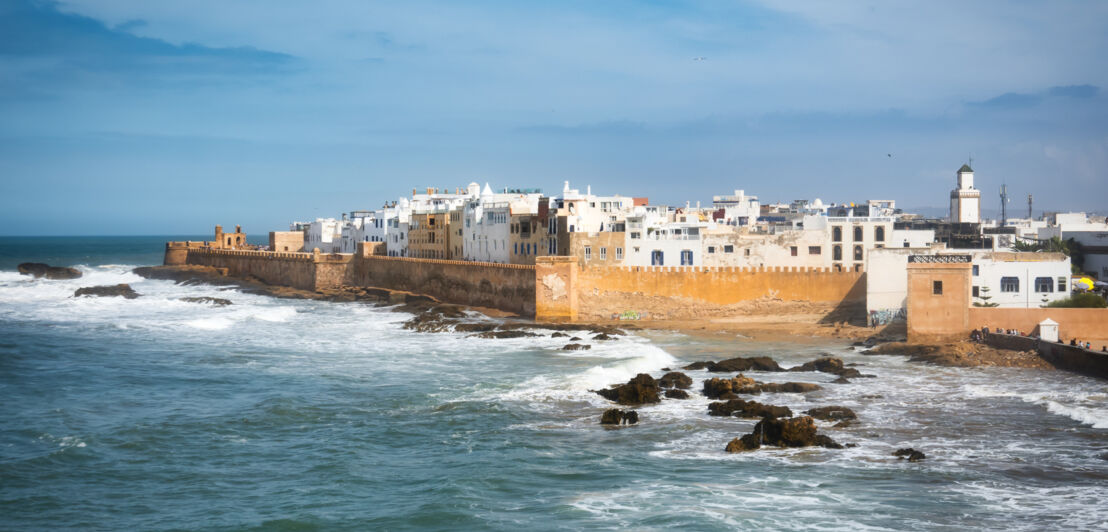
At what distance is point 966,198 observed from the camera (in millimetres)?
60219

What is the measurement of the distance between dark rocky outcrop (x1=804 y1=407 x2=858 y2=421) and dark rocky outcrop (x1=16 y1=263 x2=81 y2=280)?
6957cm

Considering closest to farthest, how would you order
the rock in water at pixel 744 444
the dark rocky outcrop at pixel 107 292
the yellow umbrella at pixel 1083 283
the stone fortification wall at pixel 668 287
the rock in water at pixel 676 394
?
1. the rock in water at pixel 744 444
2. the rock in water at pixel 676 394
3. the yellow umbrella at pixel 1083 283
4. the stone fortification wall at pixel 668 287
5. the dark rocky outcrop at pixel 107 292

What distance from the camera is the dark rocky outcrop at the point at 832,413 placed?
68.6 feet

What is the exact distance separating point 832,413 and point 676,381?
503 cm

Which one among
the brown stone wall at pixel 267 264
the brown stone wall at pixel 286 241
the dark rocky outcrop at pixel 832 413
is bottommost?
the dark rocky outcrop at pixel 832 413

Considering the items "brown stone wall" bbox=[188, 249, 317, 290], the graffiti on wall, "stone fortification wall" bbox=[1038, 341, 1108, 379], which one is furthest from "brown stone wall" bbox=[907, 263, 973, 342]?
"brown stone wall" bbox=[188, 249, 317, 290]

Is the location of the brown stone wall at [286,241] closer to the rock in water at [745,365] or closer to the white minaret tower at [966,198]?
the white minaret tower at [966,198]

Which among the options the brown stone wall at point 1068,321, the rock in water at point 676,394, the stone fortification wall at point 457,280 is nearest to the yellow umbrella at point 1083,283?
the brown stone wall at point 1068,321

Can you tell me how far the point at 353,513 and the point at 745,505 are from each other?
6288 mm

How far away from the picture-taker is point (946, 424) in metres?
20.5

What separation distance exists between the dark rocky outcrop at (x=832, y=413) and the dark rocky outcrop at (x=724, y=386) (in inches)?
95.0

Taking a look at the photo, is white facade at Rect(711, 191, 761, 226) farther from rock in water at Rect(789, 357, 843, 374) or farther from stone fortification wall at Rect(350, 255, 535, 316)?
rock in water at Rect(789, 357, 843, 374)

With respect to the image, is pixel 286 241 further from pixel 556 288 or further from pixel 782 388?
pixel 782 388

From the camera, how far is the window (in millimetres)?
34969
